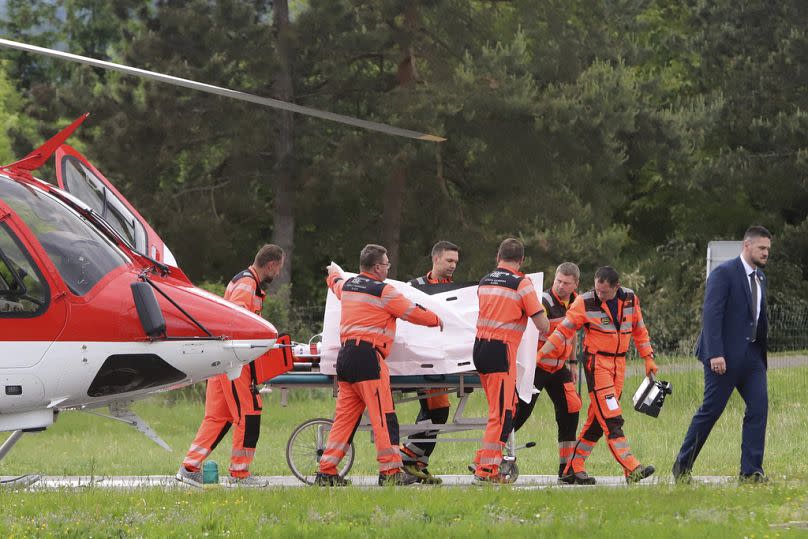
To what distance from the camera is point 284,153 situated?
103 feet

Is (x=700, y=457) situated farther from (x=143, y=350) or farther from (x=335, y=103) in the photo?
(x=335, y=103)

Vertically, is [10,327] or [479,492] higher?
[10,327]

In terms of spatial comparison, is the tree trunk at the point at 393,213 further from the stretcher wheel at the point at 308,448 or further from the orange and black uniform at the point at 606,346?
the orange and black uniform at the point at 606,346

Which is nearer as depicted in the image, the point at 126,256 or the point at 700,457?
the point at 126,256

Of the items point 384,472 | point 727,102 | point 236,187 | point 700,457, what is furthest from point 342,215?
point 384,472

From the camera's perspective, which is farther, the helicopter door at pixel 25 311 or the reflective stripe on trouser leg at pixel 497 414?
the reflective stripe on trouser leg at pixel 497 414

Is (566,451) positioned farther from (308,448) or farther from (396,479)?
(308,448)

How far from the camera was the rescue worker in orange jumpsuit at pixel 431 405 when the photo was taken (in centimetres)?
1198

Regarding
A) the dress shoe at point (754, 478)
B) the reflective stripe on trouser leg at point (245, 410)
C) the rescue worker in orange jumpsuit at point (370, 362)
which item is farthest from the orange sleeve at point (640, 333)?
the reflective stripe on trouser leg at point (245, 410)

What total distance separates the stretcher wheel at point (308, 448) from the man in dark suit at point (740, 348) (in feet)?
10.3

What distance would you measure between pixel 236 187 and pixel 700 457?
20370mm

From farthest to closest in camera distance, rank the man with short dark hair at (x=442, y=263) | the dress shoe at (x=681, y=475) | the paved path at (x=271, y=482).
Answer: the man with short dark hair at (x=442, y=263) → the paved path at (x=271, y=482) → the dress shoe at (x=681, y=475)

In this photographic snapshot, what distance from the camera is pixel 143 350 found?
998 centimetres

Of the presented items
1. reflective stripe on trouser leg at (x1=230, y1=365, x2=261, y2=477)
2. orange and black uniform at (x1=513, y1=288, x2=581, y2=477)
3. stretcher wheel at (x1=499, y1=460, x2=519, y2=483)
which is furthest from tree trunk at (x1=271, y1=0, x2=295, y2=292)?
reflective stripe on trouser leg at (x1=230, y1=365, x2=261, y2=477)
